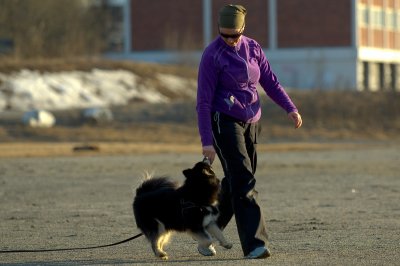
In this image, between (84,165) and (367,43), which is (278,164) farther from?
(367,43)

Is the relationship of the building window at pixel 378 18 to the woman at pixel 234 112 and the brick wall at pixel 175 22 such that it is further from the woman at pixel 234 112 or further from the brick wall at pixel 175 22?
the woman at pixel 234 112

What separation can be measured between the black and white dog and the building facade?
5393 cm

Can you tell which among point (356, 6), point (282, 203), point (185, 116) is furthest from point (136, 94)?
point (282, 203)

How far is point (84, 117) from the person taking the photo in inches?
1577

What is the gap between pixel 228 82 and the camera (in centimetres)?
951

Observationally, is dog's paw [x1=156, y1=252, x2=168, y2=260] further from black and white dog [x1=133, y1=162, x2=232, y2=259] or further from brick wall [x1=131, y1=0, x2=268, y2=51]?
brick wall [x1=131, y1=0, x2=268, y2=51]

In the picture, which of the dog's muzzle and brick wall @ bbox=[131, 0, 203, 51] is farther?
brick wall @ bbox=[131, 0, 203, 51]

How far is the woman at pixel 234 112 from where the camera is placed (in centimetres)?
943

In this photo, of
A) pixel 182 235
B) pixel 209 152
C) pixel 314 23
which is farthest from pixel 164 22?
pixel 209 152

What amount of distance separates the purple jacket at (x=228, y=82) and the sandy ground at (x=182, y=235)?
4.06 feet

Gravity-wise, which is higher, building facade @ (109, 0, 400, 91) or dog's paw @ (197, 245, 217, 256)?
dog's paw @ (197, 245, 217, 256)

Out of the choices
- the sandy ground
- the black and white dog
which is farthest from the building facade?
the black and white dog

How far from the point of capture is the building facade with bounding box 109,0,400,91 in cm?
6712

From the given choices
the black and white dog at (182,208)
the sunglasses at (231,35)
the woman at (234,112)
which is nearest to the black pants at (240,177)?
the woman at (234,112)
